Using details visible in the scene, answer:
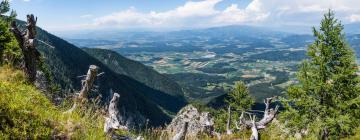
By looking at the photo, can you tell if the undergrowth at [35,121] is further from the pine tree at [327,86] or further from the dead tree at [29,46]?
the pine tree at [327,86]

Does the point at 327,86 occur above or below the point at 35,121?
below

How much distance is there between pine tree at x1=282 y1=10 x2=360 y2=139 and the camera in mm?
32875

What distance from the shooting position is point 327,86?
33656mm

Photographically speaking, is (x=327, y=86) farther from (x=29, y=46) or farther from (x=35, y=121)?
(x=35, y=121)

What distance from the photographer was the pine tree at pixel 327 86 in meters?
32.9

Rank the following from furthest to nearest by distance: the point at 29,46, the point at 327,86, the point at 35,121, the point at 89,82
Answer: the point at 327,86, the point at 89,82, the point at 29,46, the point at 35,121

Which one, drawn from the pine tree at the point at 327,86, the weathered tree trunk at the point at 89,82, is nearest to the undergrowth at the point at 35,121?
the weathered tree trunk at the point at 89,82

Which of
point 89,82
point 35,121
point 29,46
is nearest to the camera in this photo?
point 35,121

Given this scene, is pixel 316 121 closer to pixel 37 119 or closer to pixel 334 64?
pixel 334 64

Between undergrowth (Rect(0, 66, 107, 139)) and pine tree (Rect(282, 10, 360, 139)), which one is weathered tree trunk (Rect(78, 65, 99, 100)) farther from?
pine tree (Rect(282, 10, 360, 139))

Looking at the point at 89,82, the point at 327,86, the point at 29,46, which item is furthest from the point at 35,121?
the point at 327,86

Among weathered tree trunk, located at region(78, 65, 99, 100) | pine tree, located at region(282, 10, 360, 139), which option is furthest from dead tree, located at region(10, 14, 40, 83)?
pine tree, located at region(282, 10, 360, 139)

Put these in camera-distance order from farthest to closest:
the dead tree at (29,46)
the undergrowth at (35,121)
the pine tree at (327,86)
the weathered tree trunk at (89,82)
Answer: the pine tree at (327,86) → the weathered tree trunk at (89,82) → the dead tree at (29,46) → the undergrowth at (35,121)

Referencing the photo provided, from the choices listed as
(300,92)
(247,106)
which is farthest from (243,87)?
(300,92)
